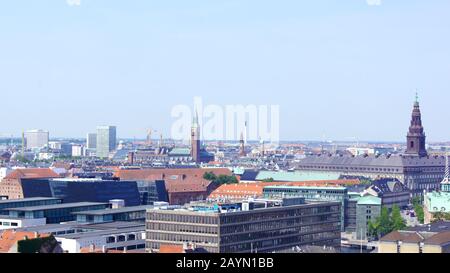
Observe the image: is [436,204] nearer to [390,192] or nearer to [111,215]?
[390,192]

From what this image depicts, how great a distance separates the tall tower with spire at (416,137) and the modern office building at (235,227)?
2800 cm

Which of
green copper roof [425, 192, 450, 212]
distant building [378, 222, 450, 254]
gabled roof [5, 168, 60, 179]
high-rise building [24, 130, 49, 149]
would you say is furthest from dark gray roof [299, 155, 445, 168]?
high-rise building [24, 130, 49, 149]

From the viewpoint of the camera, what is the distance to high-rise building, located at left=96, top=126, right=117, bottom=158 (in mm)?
75625

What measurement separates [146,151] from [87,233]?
171 feet

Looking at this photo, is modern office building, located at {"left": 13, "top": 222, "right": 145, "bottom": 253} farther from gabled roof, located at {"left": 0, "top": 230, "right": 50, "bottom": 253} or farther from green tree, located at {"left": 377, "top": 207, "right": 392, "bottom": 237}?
green tree, located at {"left": 377, "top": 207, "right": 392, "bottom": 237}

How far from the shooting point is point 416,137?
49625 mm

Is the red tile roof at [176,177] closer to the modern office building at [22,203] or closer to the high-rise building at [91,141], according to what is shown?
the modern office building at [22,203]

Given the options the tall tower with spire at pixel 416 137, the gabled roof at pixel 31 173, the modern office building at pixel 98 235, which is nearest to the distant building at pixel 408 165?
the tall tower with spire at pixel 416 137

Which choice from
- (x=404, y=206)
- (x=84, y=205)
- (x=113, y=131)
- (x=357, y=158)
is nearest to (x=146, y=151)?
(x=113, y=131)

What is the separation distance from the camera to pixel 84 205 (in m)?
26.3

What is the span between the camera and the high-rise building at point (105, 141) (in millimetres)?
75625

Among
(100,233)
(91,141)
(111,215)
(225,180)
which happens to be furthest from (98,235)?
(91,141)
